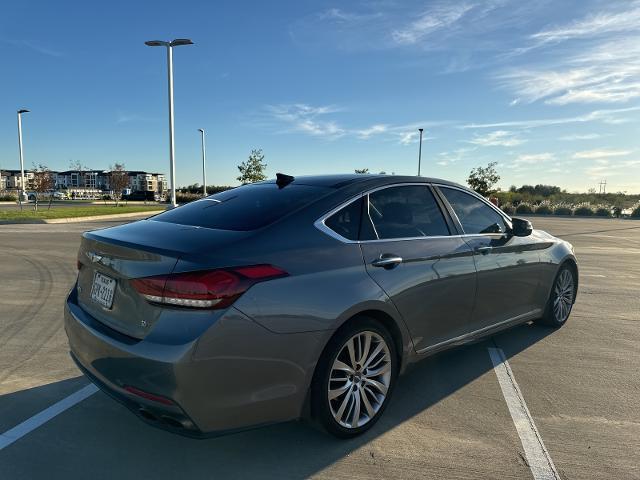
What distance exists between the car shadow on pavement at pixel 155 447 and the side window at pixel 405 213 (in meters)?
1.27

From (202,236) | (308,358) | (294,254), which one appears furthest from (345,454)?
(202,236)

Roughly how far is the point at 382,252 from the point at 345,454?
127 cm

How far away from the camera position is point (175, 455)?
289cm

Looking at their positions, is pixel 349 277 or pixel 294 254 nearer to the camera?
pixel 294 254

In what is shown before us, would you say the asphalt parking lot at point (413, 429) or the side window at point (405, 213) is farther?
the side window at point (405, 213)

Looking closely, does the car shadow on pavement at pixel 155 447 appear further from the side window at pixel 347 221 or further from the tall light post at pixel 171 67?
the tall light post at pixel 171 67

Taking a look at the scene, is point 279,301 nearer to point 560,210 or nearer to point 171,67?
point 171,67

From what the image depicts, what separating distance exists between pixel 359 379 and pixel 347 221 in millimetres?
1019

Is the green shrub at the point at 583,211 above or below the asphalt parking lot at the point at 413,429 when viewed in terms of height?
below

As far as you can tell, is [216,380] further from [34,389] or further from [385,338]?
[34,389]

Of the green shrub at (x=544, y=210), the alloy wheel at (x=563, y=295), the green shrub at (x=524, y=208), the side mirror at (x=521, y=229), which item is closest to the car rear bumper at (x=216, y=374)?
the side mirror at (x=521, y=229)

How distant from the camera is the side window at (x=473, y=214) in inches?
162

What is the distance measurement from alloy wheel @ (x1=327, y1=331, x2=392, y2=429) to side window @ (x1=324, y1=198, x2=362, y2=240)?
0.64 meters

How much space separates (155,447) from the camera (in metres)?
2.96
